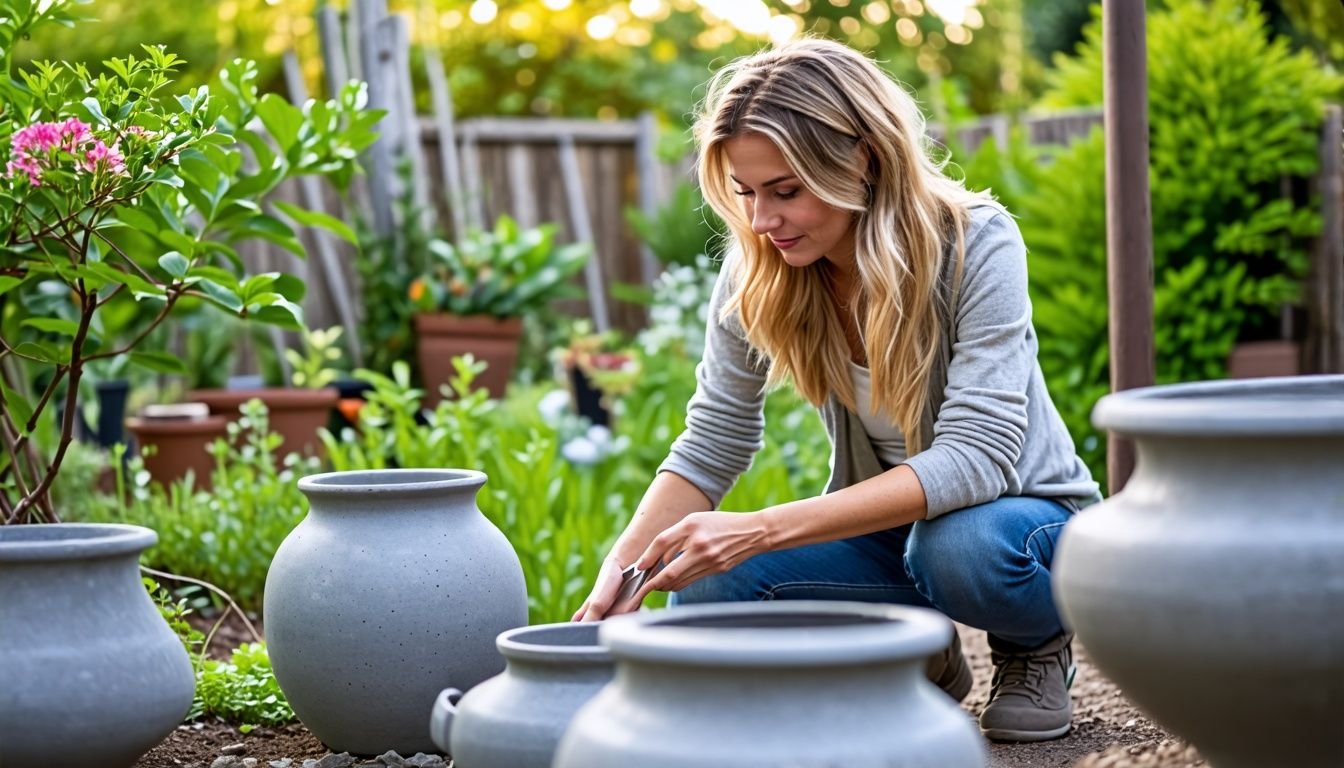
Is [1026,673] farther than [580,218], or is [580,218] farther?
[580,218]

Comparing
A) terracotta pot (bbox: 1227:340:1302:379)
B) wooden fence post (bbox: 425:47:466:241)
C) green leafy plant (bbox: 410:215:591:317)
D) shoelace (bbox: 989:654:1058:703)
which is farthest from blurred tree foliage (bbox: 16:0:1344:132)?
shoelace (bbox: 989:654:1058:703)

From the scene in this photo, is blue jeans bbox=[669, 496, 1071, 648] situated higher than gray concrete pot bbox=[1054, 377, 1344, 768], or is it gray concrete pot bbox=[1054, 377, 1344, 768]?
gray concrete pot bbox=[1054, 377, 1344, 768]

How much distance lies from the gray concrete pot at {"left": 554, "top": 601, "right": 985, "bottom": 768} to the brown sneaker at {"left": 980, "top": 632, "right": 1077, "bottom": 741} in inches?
45.7

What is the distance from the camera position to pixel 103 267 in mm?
2281

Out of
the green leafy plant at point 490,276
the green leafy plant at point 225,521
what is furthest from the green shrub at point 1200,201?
the green leafy plant at point 225,521

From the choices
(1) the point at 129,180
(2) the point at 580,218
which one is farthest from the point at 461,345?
(1) the point at 129,180

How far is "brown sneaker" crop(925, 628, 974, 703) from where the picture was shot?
2.60 m

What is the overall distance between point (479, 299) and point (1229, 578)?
200 inches

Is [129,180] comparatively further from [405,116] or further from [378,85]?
[405,116]

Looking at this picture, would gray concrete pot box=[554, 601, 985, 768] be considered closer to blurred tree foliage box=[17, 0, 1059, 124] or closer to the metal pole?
the metal pole

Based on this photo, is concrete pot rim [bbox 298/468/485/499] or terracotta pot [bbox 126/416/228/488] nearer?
concrete pot rim [bbox 298/468/485/499]

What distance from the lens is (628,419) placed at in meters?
5.08

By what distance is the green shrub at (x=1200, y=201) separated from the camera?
17.6 feet

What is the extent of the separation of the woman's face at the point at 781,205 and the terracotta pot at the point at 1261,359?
3675 mm
